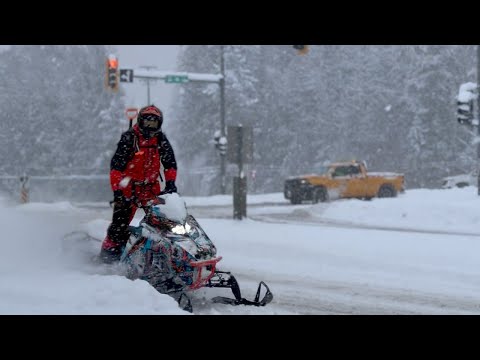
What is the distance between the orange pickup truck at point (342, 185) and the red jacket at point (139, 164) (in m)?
17.1

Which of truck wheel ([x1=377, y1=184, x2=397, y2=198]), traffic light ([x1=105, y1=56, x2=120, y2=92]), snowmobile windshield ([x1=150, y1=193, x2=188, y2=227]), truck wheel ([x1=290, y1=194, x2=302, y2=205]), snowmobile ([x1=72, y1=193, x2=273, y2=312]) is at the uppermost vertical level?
traffic light ([x1=105, y1=56, x2=120, y2=92])

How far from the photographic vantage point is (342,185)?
23953mm

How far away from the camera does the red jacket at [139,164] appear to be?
6605 millimetres

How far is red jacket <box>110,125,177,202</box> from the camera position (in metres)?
6.61

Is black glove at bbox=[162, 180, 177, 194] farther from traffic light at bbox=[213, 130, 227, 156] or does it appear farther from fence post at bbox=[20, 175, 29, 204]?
traffic light at bbox=[213, 130, 227, 156]

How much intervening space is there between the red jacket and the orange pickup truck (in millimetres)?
17126

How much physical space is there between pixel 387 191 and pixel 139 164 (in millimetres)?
19311

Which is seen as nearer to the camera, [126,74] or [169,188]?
[169,188]

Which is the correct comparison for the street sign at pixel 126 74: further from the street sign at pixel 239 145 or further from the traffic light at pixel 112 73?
the street sign at pixel 239 145

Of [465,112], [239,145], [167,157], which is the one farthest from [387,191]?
[167,157]

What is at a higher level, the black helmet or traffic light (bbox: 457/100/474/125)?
traffic light (bbox: 457/100/474/125)

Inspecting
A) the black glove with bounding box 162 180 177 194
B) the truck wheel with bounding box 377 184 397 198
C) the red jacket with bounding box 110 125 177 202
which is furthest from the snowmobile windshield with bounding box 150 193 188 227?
the truck wheel with bounding box 377 184 397 198

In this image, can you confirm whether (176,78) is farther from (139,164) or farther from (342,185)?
(139,164)
